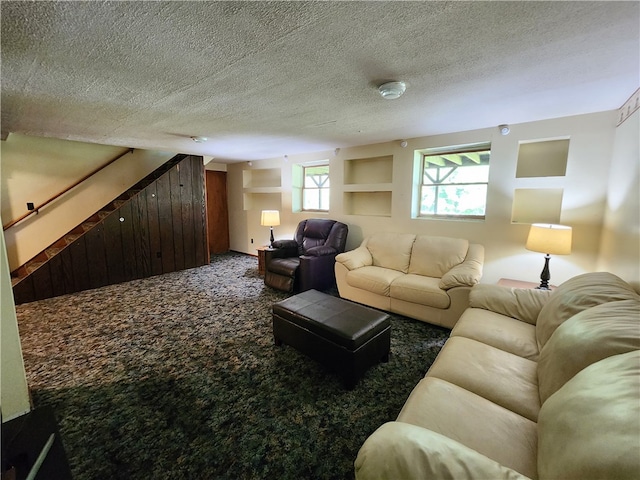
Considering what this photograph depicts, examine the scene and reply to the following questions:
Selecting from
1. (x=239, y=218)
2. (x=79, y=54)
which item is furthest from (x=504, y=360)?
(x=239, y=218)

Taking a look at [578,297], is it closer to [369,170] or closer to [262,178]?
[369,170]

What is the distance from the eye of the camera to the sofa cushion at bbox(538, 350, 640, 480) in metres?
0.64

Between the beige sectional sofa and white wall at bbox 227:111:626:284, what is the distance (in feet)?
4.48

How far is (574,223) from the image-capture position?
9.38 ft

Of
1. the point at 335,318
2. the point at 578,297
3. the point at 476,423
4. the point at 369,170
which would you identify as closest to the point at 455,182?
the point at 369,170

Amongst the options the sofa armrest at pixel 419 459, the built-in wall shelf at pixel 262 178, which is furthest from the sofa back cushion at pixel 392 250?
the built-in wall shelf at pixel 262 178

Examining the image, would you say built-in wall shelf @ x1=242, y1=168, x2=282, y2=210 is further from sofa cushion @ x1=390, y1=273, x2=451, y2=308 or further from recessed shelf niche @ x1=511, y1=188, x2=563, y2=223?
recessed shelf niche @ x1=511, y1=188, x2=563, y2=223

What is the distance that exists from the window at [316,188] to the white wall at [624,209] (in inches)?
147

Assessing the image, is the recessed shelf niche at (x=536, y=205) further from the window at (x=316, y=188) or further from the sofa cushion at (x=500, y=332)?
the window at (x=316, y=188)

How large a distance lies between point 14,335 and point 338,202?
398cm

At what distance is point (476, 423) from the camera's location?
1120mm

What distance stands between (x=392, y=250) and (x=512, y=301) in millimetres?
1672

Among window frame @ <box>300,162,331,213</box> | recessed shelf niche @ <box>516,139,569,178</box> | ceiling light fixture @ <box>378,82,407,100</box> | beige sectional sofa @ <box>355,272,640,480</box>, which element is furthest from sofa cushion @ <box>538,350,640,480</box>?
window frame @ <box>300,162,331,213</box>

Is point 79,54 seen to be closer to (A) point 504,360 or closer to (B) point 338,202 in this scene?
(A) point 504,360
